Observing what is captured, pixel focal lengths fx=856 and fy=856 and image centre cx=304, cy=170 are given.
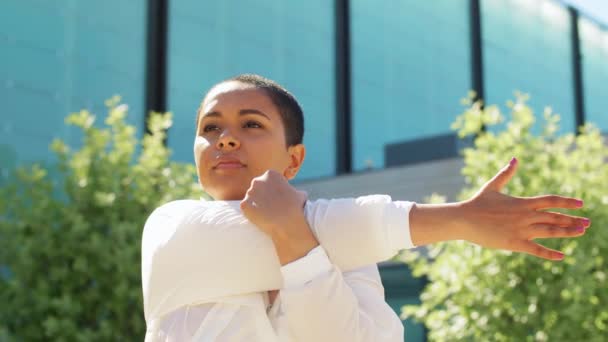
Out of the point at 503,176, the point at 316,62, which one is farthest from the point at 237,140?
the point at 316,62

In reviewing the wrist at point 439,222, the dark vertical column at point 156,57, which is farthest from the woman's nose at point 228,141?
the dark vertical column at point 156,57

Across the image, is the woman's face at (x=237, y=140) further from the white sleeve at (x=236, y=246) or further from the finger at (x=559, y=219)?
the finger at (x=559, y=219)

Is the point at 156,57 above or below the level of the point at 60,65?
above

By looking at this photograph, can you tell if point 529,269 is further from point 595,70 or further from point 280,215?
point 595,70

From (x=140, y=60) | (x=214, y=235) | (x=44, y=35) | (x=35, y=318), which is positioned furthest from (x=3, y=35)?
(x=214, y=235)

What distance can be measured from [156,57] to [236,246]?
9153 mm

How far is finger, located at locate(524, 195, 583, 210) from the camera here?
1.51 meters

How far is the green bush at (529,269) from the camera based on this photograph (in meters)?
5.79

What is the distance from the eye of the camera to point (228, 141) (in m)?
1.87

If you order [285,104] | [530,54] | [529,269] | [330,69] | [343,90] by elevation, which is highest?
[530,54]

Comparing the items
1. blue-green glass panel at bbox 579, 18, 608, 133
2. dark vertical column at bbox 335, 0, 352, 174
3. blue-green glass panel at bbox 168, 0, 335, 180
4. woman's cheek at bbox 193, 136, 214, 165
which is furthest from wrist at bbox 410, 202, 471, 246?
blue-green glass panel at bbox 579, 18, 608, 133

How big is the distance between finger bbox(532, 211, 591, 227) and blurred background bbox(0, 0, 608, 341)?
831 centimetres

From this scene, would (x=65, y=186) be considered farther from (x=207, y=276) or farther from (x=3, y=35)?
(x=207, y=276)

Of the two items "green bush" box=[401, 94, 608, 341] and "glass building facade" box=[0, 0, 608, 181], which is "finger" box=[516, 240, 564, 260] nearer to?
"green bush" box=[401, 94, 608, 341]
